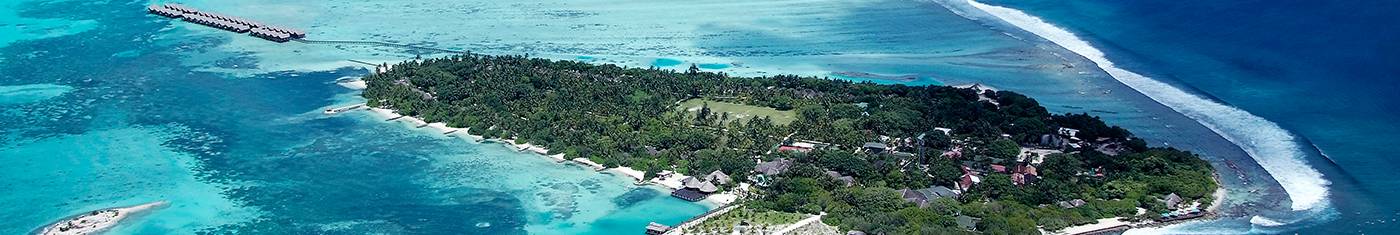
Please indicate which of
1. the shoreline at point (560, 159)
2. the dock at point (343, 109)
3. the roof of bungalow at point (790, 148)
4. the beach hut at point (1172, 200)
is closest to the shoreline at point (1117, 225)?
the beach hut at point (1172, 200)

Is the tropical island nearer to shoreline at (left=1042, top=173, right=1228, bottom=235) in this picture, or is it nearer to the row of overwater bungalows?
shoreline at (left=1042, top=173, right=1228, bottom=235)

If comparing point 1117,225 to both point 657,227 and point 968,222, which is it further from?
point 657,227

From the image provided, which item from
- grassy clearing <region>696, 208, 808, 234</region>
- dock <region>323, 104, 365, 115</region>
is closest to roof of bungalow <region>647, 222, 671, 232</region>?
grassy clearing <region>696, 208, 808, 234</region>

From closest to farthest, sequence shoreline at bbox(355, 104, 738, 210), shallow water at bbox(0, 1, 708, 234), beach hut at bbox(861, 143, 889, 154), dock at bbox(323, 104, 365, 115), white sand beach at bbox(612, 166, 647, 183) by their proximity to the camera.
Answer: shallow water at bbox(0, 1, 708, 234) → shoreline at bbox(355, 104, 738, 210) → white sand beach at bbox(612, 166, 647, 183) → beach hut at bbox(861, 143, 889, 154) → dock at bbox(323, 104, 365, 115)

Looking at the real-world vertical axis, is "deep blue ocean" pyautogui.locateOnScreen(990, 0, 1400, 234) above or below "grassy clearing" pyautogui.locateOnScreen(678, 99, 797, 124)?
above

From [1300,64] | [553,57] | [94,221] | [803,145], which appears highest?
[1300,64]

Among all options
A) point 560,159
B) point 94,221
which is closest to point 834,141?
point 560,159
